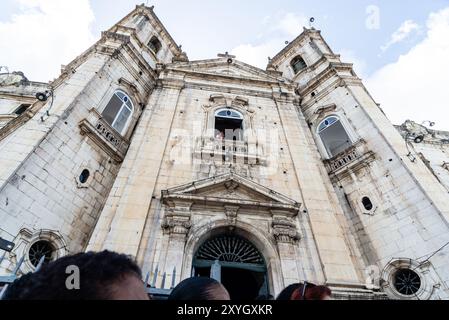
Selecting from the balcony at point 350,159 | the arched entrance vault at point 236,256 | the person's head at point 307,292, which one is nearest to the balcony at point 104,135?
the arched entrance vault at point 236,256

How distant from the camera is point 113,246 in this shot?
6.68 metres

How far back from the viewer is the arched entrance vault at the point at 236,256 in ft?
22.6

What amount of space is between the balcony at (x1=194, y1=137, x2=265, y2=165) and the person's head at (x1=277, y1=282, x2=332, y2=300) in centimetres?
771

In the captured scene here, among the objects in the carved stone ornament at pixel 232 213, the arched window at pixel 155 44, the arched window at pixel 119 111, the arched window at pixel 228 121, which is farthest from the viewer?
the arched window at pixel 155 44

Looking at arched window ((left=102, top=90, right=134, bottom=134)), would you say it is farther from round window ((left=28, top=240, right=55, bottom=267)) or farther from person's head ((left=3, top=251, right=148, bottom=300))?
person's head ((left=3, top=251, right=148, bottom=300))

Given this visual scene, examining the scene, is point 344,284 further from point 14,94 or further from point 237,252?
point 14,94

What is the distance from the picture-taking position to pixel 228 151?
10.2 metres

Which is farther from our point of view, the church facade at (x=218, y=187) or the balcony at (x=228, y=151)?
Result: the balcony at (x=228, y=151)

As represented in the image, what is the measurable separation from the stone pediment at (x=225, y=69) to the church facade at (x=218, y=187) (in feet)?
6.31

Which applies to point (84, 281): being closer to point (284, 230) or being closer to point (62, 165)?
point (284, 230)

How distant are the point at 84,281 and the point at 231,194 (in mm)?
7304

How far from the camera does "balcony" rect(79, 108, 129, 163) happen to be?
364 inches

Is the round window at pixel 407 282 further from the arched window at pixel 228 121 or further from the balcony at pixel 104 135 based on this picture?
the balcony at pixel 104 135

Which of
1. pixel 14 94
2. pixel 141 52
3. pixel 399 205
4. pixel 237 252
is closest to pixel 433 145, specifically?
pixel 399 205
